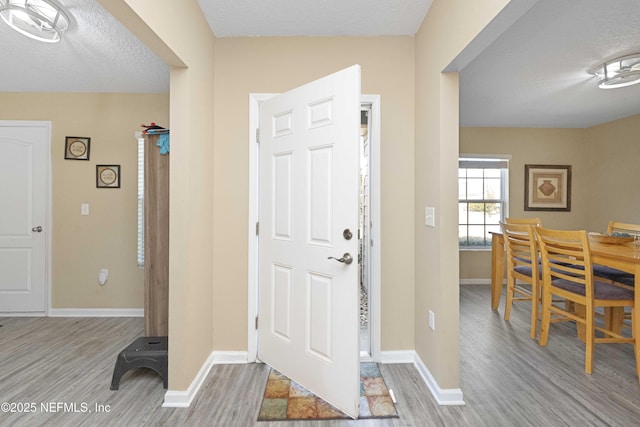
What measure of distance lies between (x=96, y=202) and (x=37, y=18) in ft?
6.33

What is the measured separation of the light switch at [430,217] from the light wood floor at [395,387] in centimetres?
110

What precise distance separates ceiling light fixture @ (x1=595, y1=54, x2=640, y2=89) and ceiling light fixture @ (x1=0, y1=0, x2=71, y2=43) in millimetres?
4302

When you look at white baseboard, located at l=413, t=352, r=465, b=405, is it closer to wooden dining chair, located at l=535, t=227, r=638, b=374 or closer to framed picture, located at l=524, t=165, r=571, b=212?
wooden dining chair, located at l=535, t=227, r=638, b=374

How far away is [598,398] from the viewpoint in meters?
1.92

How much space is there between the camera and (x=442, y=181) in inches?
74.5

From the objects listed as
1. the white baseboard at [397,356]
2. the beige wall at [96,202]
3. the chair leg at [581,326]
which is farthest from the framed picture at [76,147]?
the chair leg at [581,326]

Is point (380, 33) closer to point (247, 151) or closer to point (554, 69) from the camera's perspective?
point (247, 151)

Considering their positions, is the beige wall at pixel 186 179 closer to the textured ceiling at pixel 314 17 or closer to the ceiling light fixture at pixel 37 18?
the textured ceiling at pixel 314 17

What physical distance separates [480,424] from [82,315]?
3912 mm

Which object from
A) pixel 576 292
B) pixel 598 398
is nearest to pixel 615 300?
pixel 576 292

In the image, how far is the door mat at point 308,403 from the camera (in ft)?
5.74

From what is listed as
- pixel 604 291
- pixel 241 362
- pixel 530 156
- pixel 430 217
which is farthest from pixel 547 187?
pixel 241 362

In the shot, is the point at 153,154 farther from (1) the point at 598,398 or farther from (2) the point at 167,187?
(1) the point at 598,398

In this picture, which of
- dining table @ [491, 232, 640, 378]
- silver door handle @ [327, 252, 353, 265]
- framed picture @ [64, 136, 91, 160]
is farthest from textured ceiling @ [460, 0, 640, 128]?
framed picture @ [64, 136, 91, 160]
